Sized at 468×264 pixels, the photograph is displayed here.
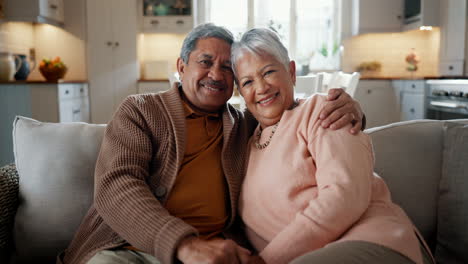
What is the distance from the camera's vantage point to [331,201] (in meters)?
1.09

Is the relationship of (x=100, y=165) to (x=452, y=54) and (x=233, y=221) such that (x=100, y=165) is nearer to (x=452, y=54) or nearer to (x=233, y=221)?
(x=233, y=221)

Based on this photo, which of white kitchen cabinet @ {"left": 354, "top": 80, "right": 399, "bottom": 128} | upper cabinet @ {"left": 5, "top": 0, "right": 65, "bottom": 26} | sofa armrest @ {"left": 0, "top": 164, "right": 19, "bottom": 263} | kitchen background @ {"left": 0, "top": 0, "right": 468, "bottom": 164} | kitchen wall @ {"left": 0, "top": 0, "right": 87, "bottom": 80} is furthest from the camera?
white kitchen cabinet @ {"left": 354, "top": 80, "right": 399, "bottom": 128}

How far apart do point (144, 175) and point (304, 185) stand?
48 centimetres

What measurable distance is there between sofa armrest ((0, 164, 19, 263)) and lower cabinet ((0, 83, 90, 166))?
275 cm

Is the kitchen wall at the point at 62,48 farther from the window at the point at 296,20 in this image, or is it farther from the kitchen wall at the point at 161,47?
the window at the point at 296,20

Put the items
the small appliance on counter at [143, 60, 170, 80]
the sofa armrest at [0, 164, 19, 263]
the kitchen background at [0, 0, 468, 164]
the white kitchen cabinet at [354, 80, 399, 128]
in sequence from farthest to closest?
the small appliance on counter at [143, 60, 170, 80] < the white kitchen cabinet at [354, 80, 399, 128] < the kitchen background at [0, 0, 468, 164] < the sofa armrest at [0, 164, 19, 263]

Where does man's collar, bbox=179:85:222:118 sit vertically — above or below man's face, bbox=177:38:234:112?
below

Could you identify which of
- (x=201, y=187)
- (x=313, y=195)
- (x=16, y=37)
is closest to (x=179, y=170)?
(x=201, y=187)

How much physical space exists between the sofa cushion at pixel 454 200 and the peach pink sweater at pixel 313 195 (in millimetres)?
321

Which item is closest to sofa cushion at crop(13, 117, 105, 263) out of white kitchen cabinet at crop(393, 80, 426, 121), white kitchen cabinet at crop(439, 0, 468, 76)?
white kitchen cabinet at crop(393, 80, 426, 121)

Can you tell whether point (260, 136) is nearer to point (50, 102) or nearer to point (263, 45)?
point (263, 45)

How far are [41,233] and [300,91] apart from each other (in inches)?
79.8

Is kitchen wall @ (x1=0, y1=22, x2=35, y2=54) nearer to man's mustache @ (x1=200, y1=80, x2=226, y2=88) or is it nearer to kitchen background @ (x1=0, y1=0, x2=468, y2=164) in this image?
kitchen background @ (x1=0, y1=0, x2=468, y2=164)

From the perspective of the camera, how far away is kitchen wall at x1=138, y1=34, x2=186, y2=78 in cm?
615
